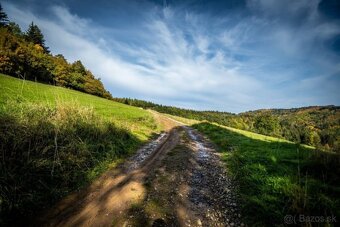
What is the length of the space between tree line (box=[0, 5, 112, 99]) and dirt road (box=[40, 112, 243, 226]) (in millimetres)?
5925

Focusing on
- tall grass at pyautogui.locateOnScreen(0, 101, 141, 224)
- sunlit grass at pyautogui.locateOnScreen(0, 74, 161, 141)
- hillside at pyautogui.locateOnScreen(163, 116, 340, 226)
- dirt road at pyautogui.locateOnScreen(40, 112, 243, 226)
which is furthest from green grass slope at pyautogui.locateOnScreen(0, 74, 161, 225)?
hillside at pyautogui.locateOnScreen(163, 116, 340, 226)

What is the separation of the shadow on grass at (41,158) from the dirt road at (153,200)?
0.48m

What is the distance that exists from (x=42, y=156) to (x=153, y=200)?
3.61 meters

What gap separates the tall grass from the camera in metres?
4.28

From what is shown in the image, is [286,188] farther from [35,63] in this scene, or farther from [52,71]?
[52,71]

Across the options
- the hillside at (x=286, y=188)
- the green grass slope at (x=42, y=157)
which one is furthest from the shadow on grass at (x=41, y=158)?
the hillside at (x=286, y=188)

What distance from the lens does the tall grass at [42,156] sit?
14.0 feet

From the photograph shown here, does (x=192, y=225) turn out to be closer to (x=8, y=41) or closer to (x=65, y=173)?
(x=65, y=173)

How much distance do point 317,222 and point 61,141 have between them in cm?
769

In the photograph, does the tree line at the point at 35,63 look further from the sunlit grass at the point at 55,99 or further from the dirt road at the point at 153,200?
the dirt road at the point at 153,200

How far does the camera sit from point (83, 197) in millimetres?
5094

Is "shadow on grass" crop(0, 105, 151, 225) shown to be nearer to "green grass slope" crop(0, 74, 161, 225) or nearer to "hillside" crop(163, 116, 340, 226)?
"green grass slope" crop(0, 74, 161, 225)

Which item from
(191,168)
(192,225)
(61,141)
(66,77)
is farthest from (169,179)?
(66,77)

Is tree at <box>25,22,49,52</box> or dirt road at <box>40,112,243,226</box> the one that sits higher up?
tree at <box>25,22,49,52</box>
